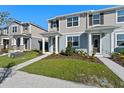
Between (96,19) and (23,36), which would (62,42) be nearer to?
(96,19)

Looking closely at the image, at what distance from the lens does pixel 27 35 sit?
31.6 meters

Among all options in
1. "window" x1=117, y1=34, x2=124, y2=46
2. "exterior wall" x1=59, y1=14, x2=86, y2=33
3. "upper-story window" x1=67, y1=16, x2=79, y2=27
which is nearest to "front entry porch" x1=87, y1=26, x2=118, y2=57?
"window" x1=117, y1=34, x2=124, y2=46

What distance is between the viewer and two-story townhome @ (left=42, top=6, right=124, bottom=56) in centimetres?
1972

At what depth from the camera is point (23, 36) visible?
31.1 metres

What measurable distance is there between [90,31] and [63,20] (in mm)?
5602

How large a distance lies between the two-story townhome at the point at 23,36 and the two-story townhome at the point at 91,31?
7.41 meters

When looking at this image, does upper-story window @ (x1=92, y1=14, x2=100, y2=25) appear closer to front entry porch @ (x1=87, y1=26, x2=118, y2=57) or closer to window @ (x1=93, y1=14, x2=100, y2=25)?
window @ (x1=93, y1=14, x2=100, y2=25)

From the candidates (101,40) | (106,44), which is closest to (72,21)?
(101,40)

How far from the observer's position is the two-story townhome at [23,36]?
31523 mm

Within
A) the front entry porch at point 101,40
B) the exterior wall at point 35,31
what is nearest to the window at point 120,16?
the front entry porch at point 101,40

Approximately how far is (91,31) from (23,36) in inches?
609

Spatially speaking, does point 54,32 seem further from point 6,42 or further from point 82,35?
point 6,42
